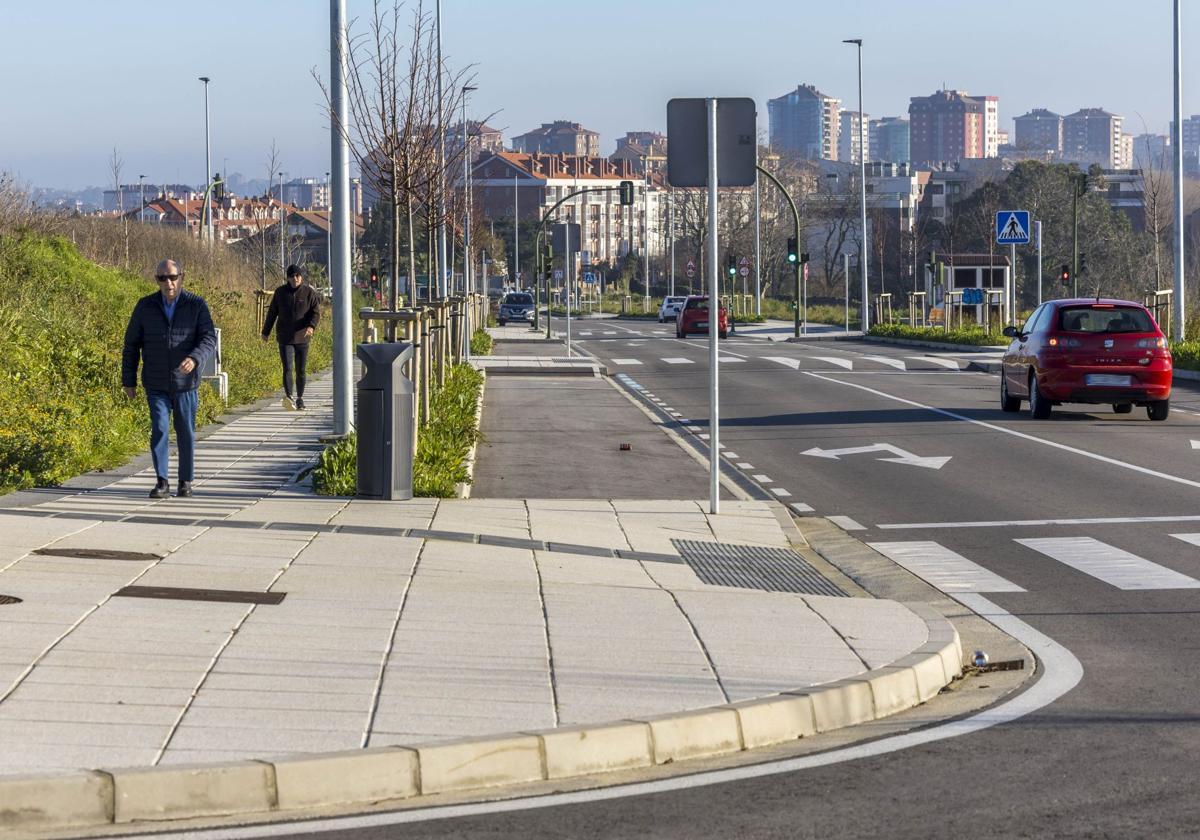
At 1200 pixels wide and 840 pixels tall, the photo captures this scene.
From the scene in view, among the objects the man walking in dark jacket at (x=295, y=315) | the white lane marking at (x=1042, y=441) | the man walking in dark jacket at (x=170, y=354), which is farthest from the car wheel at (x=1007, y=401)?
the man walking in dark jacket at (x=170, y=354)

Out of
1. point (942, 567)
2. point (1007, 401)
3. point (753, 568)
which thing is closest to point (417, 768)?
point (753, 568)

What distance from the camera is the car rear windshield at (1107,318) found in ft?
77.6

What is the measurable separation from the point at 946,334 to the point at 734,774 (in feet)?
154

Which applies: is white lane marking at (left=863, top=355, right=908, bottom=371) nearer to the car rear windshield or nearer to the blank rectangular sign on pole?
the car rear windshield

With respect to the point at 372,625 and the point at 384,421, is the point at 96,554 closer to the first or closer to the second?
the point at 372,625

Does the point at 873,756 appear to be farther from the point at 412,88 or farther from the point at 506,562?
the point at 412,88

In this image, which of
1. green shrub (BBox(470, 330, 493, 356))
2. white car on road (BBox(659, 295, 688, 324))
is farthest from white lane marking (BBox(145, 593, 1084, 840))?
white car on road (BBox(659, 295, 688, 324))

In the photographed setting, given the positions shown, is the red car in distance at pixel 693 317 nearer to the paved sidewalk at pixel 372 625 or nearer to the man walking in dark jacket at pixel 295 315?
the man walking in dark jacket at pixel 295 315

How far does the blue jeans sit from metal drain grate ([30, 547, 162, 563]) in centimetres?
303

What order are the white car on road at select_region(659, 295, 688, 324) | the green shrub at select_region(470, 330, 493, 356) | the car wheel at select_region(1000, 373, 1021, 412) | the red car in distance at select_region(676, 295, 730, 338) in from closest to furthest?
the car wheel at select_region(1000, 373, 1021, 412) < the green shrub at select_region(470, 330, 493, 356) < the red car in distance at select_region(676, 295, 730, 338) < the white car on road at select_region(659, 295, 688, 324)

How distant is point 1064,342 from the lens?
23.4 meters

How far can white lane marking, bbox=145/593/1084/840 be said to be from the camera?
5727 millimetres

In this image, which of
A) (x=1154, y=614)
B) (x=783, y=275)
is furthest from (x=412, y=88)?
(x=783, y=275)

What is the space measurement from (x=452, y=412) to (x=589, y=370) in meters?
17.7
